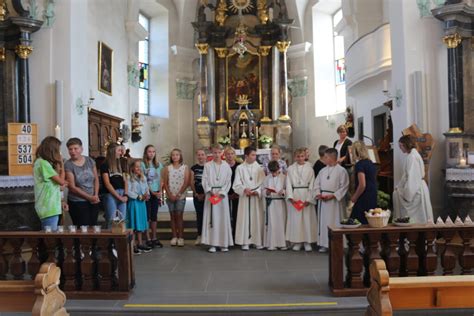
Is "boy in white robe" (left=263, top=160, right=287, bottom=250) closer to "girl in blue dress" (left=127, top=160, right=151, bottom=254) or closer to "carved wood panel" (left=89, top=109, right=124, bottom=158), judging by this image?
"girl in blue dress" (left=127, top=160, right=151, bottom=254)

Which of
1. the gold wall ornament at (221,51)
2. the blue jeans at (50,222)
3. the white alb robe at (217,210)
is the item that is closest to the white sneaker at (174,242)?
the white alb robe at (217,210)

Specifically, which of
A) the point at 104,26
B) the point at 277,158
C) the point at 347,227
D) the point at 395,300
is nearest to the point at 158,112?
the point at 104,26

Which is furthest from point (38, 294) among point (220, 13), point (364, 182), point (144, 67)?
point (220, 13)

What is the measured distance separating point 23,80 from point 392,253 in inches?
287

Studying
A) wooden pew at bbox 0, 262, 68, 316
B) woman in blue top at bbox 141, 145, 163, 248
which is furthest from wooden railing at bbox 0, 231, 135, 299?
woman in blue top at bbox 141, 145, 163, 248

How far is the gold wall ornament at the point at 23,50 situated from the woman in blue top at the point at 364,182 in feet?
20.7

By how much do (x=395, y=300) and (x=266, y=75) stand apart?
51.5ft

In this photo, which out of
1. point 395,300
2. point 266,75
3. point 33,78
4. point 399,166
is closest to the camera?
point 395,300

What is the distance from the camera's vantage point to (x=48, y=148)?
506cm

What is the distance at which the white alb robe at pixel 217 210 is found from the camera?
6.93m

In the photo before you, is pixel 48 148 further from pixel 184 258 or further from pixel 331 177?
pixel 331 177

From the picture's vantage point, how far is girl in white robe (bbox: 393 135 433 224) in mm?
6254

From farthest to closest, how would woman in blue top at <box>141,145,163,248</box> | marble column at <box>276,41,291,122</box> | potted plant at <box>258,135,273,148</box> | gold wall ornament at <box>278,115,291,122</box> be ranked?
marble column at <box>276,41,291,122</box>, gold wall ornament at <box>278,115,291,122</box>, potted plant at <box>258,135,273,148</box>, woman in blue top at <box>141,145,163,248</box>

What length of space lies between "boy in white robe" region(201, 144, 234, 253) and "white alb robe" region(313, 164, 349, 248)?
1401mm
